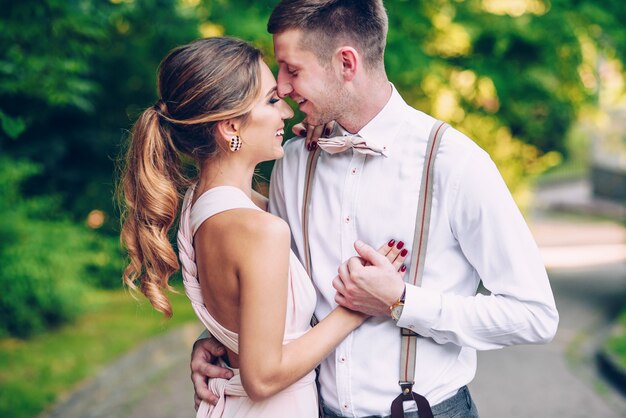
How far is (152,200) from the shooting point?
7.95 ft

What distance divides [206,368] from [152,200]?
1.95ft

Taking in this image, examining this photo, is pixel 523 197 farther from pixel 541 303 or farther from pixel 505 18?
pixel 541 303

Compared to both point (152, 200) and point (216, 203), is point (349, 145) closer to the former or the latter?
point (216, 203)

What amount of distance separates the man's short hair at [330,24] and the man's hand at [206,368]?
1028 mm

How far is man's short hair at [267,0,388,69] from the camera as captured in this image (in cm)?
240

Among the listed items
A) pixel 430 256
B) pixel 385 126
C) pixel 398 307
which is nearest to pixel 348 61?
pixel 385 126

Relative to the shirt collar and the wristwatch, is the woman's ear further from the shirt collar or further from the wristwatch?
the wristwatch

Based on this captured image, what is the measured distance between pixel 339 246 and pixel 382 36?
0.73 metres

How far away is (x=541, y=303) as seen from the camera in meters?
2.19

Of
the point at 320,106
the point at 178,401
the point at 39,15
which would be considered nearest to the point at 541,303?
the point at 320,106

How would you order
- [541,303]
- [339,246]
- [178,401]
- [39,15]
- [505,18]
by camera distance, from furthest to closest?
[505,18] → [178,401] → [39,15] → [339,246] → [541,303]

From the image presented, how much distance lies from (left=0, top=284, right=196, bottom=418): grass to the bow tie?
3159 millimetres

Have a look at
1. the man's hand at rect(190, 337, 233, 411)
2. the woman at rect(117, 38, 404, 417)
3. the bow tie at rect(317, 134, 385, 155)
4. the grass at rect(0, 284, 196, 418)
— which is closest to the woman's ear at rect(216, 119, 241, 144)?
the woman at rect(117, 38, 404, 417)

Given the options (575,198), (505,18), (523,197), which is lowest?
(575,198)
